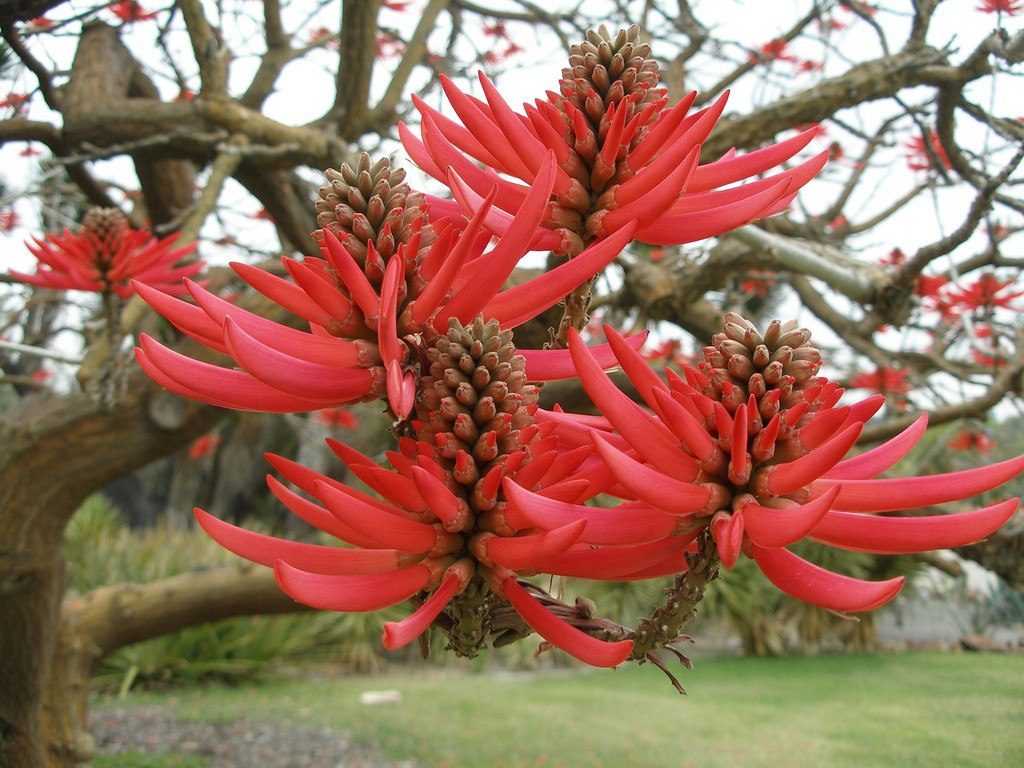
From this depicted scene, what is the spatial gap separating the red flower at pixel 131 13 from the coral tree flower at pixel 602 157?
277 cm

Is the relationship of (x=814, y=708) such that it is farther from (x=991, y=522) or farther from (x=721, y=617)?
(x=721, y=617)

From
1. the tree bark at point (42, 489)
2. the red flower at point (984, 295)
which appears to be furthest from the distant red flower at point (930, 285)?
the tree bark at point (42, 489)

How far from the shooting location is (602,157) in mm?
504

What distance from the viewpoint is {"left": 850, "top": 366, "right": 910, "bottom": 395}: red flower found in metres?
2.34

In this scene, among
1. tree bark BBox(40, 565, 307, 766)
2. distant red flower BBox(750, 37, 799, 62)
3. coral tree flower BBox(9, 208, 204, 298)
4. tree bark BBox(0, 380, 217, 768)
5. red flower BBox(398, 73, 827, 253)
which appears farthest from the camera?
distant red flower BBox(750, 37, 799, 62)

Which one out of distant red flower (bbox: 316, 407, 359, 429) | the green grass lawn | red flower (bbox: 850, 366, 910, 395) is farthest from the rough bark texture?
distant red flower (bbox: 316, 407, 359, 429)

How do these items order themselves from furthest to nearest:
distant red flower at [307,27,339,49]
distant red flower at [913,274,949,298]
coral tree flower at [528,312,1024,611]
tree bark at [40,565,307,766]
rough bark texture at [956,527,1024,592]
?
1. distant red flower at [307,27,339,49]
2. distant red flower at [913,274,949,298]
3. tree bark at [40,565,307,766]
4. rough bark texture at [956,527,1024,592]
5. coral tree flower at [528,312,1024,611]

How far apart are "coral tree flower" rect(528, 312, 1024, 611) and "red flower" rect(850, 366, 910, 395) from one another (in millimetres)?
1898

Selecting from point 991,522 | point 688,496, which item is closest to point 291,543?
point 688,496

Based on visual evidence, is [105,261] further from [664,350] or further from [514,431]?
[664,350]

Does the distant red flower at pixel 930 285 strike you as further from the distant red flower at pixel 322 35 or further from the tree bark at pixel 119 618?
the distant red flower at pixel 322 35

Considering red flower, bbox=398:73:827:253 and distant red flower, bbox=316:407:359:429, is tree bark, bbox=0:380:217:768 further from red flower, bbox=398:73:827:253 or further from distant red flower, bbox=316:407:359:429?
distant red flower, bbox=316:407:359:429

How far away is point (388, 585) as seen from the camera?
0.41 metres

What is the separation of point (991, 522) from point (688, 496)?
0.42ft
